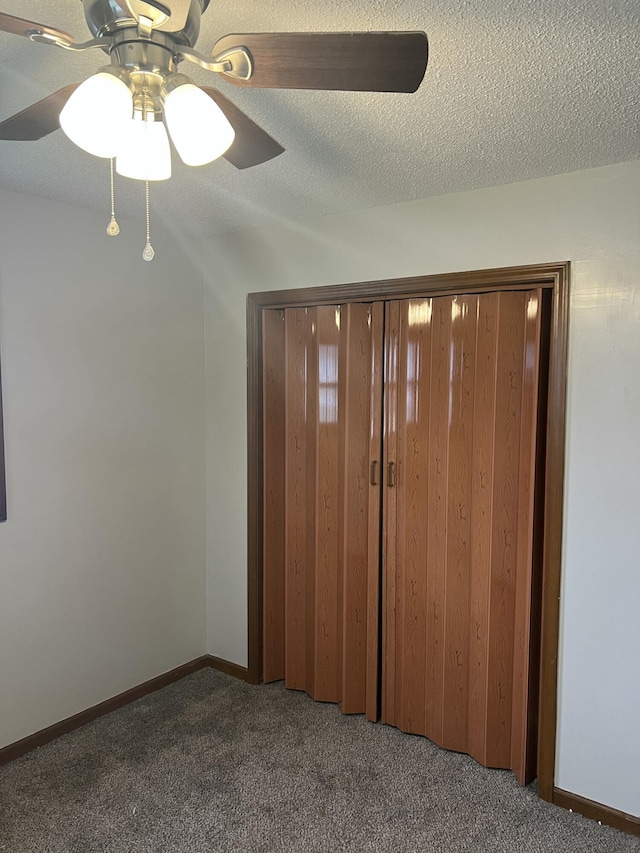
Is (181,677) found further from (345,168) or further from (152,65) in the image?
(152,65)

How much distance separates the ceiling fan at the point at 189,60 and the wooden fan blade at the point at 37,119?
1 centimetres

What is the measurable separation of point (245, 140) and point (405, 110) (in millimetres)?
557

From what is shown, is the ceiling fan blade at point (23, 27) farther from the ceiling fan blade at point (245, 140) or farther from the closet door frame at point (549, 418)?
the closet door frame at point (549, 418)

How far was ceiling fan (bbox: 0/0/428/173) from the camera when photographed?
0.99 meters

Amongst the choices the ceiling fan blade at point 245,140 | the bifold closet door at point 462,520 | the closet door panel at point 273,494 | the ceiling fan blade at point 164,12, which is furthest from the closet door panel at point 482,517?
the ceiling fan blade at point 164,12

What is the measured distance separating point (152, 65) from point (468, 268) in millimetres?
1645

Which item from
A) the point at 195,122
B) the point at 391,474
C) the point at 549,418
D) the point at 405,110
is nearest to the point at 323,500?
the point at 391,474

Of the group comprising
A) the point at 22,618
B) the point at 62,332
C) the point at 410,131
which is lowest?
the point at 22,618

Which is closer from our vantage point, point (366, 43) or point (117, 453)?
point (366, 43)

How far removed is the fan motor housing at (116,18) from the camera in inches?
40.1

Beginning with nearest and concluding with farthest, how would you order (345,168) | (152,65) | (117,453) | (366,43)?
(366,43) < (152,65) < (345,168) < (117,453)

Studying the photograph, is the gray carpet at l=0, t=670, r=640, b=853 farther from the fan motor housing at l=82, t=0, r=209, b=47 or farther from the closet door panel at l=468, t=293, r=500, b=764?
the fan motor housing at l=82, t=0, r=209, b=47

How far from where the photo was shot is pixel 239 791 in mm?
2361

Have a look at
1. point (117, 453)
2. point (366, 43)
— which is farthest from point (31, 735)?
point (366, 43)
